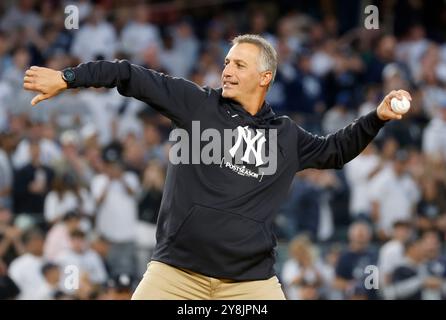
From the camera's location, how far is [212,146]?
6.18m

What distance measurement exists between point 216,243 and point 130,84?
99 centimetres

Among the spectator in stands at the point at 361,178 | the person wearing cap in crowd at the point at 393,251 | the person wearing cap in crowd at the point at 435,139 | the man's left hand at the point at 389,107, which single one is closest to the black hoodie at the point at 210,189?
the man's left hand at the point at 389,107

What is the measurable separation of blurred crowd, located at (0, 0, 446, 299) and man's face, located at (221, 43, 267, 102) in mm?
2981

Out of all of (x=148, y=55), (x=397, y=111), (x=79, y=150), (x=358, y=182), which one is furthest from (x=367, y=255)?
(x=397, y=111)

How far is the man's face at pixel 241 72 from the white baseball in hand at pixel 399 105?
2.60ft

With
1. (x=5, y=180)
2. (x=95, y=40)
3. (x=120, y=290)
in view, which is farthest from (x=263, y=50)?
(x=95, y=40)

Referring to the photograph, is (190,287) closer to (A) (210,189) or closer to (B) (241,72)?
(A) (210,189)

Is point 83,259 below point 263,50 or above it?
below

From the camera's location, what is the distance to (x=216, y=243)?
238 inches

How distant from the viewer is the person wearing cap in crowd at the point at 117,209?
1199 cm

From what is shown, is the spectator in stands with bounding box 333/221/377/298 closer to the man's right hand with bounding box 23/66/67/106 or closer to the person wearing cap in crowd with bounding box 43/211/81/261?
the person wearing cap in crowd with bounding box 43/211/81/261

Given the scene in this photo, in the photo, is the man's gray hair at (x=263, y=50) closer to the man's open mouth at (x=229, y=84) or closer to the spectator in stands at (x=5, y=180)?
the man's open mouth at (x=229, y=84)

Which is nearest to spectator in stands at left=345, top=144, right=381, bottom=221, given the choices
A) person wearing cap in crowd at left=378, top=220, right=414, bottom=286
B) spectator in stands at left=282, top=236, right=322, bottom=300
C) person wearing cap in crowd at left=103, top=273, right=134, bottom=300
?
person wearing cap in crowd at left=378, top=220, right=414, bottom=286

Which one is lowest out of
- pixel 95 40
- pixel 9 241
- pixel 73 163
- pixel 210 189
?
pixel 210 189
